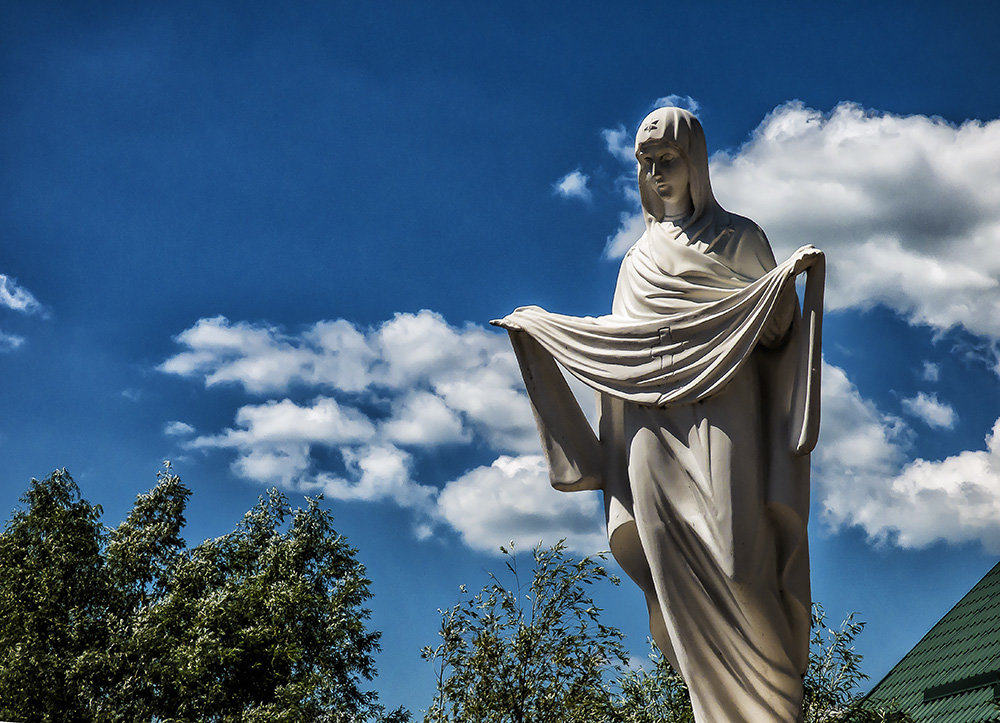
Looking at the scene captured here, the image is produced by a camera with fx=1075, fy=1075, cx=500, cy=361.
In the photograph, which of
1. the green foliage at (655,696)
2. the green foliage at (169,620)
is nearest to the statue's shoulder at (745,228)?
the green foliage at (655,696)

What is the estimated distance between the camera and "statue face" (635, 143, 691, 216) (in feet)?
Answer: 17.8

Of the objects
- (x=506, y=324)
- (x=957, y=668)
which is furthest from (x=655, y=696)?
(x=957, y=668)

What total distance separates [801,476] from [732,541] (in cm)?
45

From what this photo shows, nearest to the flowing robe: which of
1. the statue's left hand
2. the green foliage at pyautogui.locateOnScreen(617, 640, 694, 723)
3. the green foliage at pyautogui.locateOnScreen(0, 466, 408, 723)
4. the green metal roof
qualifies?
the statue's left hand

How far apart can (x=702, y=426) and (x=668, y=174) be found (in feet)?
4.38

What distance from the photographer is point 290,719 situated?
19.3 metres

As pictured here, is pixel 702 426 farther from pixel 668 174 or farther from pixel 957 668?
pixel 957 668

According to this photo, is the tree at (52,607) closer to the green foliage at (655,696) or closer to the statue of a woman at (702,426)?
the green foliage at (655,696)

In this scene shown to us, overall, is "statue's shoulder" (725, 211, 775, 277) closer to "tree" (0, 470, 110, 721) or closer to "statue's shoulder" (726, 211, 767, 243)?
"statue's shoulder" (726, 211, 767, 243)

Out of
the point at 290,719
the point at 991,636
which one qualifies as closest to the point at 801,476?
the point at 290,719

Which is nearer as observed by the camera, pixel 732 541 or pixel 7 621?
pixel 732 541

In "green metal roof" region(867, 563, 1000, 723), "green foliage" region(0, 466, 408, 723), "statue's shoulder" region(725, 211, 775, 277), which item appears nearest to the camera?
"statue's shoulder" region(725, 211, 775, 277)

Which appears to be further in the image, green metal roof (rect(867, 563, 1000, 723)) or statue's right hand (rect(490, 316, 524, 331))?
green metal roof (rect(867, 563, 1000, 723))

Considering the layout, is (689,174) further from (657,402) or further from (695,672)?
(695,672)
